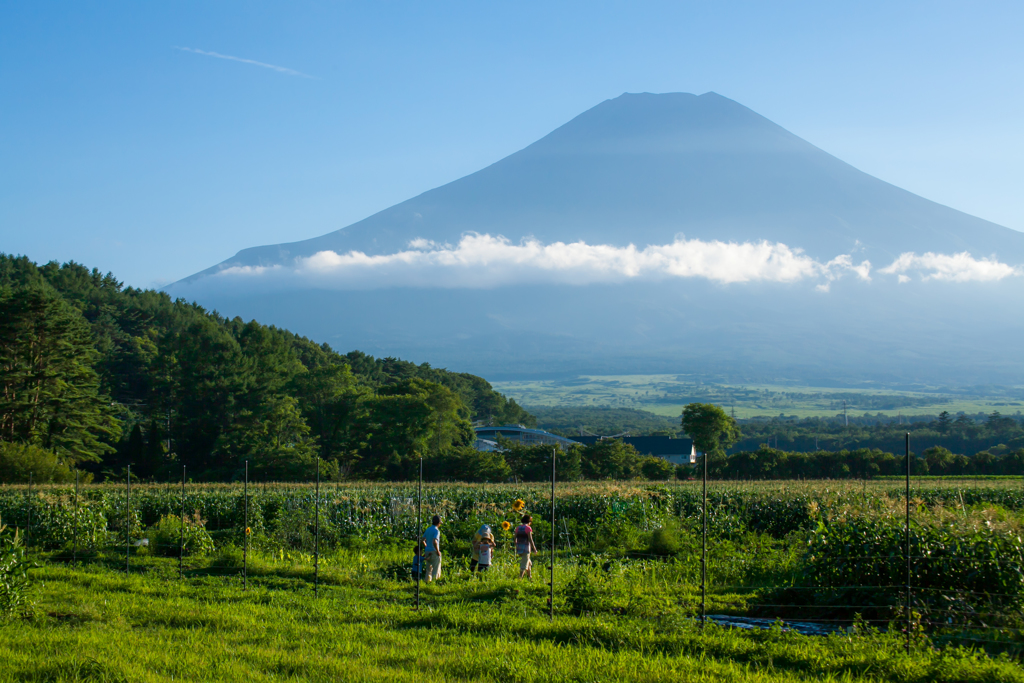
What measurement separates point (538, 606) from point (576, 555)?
5.78 meters

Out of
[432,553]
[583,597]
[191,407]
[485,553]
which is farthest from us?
[191,407]

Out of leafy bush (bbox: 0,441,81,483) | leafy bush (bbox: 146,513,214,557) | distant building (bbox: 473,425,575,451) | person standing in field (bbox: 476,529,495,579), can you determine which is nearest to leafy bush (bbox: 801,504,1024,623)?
person standing in field (bbox: 476,529,495,579)

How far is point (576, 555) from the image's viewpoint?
16469mm

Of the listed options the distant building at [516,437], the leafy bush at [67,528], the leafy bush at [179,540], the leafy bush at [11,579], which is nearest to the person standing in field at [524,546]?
the leafy bush at [179,540]

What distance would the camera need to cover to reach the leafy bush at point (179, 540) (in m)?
16.4

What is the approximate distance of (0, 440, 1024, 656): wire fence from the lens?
9.30m

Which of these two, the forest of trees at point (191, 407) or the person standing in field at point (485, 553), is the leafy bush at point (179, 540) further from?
the forest of trees at point (191, 407)

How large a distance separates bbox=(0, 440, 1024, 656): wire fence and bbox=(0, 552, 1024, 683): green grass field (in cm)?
69

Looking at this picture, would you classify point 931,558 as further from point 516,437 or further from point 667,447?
point 516,437

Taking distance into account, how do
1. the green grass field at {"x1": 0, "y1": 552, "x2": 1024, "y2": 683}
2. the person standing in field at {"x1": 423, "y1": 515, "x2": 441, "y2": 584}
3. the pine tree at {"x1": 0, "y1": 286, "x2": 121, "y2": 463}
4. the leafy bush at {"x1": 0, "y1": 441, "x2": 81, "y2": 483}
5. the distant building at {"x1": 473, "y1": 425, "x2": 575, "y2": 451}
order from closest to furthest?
1. the green grass field at {"x1": 0, "y1": 552, "x2": 1024, "y2": 683}
2. the person standing in field at {"x1": 423, "y1": 515, "x2": 441, "y2": 584}
3. the leafy bush at {"x1": 0, "y1": 441, "x2": 81, "y2": 483}
4. the pine tree at {"x1": 0, "y1": 286, "x2": 121, "y2": 463}
5. the distant building at {"x1": 473, "y1": 425, "x2": 575, "y2": 451}

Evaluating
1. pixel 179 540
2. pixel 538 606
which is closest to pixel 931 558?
pixel 538 606

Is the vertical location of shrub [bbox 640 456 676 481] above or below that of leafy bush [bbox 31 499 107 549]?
below

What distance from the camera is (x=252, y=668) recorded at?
303 inches

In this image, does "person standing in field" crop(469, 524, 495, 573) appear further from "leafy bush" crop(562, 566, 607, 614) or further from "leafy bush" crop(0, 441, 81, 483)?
"leafy bush" crop(0, 441, 81, 483)
